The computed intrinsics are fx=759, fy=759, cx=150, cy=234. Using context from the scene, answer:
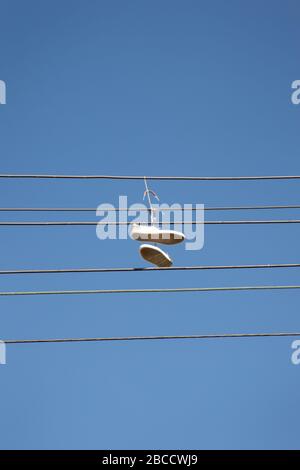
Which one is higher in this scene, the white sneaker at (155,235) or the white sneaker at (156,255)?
the white sneaker at (155,235)

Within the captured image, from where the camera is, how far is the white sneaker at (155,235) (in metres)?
5.60

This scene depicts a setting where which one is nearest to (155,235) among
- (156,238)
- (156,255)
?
(156,238)

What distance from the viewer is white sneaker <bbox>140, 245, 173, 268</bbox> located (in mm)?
5648

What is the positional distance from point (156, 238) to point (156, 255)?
137mm

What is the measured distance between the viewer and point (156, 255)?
5680 millimetres

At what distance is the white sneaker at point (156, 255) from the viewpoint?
5648mm

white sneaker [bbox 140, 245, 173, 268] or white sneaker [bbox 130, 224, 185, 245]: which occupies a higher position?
white sneaker [bbox 130, 224, 185, 245]

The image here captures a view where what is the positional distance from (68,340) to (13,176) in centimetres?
122

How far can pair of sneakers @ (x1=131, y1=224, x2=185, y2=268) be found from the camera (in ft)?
18.4

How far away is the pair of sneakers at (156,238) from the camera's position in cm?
561

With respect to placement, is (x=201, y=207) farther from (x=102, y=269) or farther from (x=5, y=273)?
(x=5, y=273)

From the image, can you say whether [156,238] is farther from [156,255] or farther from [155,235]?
[156,255]

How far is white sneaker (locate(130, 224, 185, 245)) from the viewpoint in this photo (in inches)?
220

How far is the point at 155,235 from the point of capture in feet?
18.4
